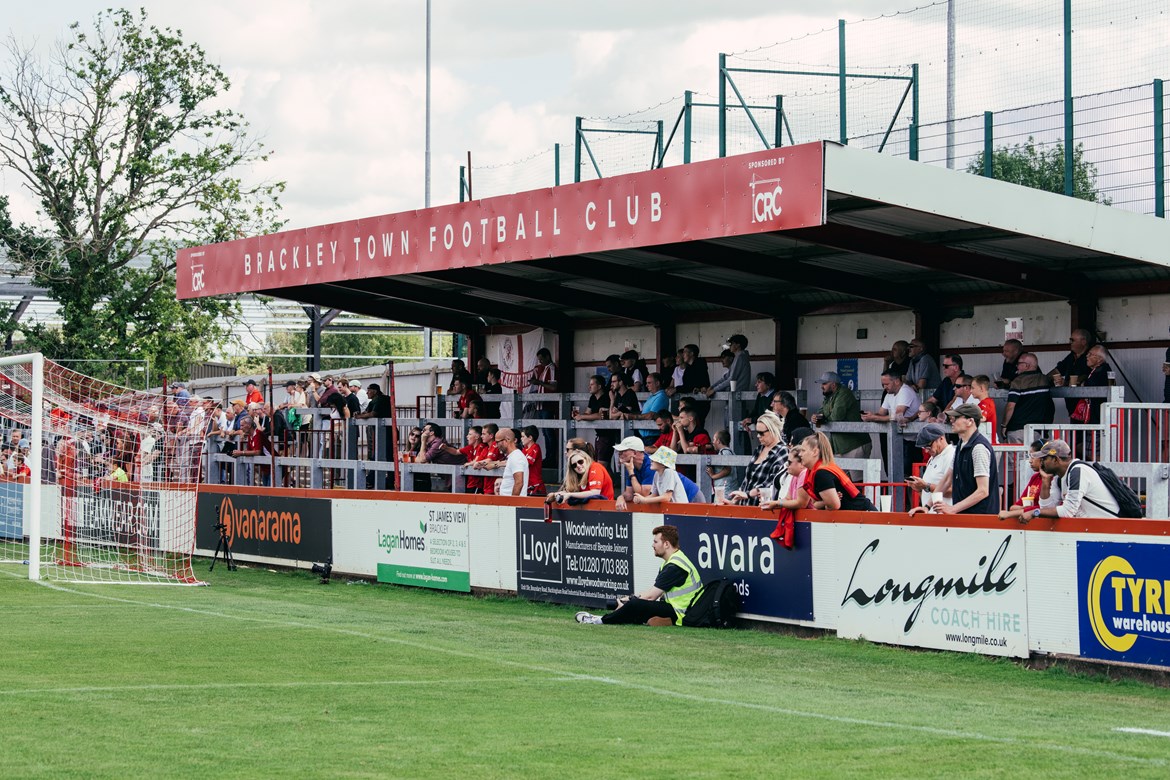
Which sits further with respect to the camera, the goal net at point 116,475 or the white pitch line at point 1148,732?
the goal net at point 116,475

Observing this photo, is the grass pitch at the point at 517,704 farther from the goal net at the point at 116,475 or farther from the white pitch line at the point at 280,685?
the goal net at the point at 116,475

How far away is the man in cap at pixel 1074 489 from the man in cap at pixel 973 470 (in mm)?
952

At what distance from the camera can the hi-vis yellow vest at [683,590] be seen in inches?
575

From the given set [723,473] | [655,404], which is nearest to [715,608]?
[723,473]

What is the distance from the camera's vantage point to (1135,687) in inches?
421

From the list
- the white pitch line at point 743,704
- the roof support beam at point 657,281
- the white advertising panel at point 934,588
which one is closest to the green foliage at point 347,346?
the roof support beam at point 657,281

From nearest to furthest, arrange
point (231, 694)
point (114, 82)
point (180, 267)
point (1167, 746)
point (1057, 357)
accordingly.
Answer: point (1167, 746) → point (231, 694) → point (1057, 357) → point (180, 267) → point (114, 82)

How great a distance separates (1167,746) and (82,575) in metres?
16.8

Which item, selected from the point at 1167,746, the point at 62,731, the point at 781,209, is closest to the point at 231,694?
the point at 62,731

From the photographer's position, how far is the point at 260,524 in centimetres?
2269

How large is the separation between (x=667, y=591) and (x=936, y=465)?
9.55ft

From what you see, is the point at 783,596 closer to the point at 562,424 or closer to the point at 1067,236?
the point at 1067,236

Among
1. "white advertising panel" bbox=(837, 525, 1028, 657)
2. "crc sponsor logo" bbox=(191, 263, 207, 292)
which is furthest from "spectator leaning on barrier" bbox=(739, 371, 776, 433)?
"crc sponsor logo" bbox=(191, 263, 207, 292)

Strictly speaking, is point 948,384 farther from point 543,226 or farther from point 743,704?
point 743,704
